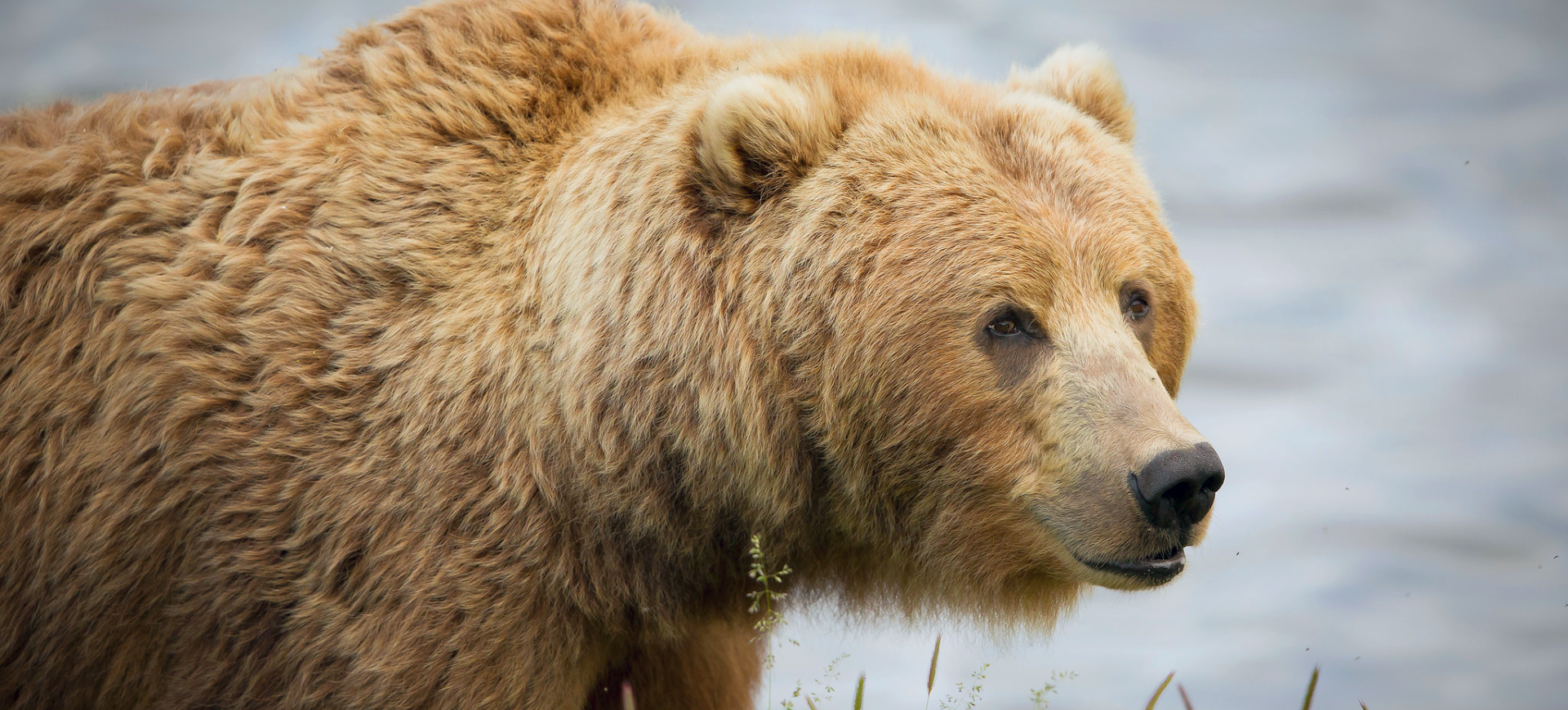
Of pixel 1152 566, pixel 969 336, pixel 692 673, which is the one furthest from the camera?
pixel 692 673

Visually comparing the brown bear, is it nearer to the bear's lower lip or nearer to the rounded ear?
the bear's lower lip

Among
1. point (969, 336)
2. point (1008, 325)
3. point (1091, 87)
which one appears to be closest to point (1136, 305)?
point (1008, 325)

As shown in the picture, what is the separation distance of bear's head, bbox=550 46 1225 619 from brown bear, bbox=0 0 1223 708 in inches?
0.4

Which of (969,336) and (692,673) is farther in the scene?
(692,673)

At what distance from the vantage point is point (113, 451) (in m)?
4.30

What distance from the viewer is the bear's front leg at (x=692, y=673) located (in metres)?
4.86

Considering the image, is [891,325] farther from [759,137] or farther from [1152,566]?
[1152,566]

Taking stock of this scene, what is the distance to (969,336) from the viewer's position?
4.07m

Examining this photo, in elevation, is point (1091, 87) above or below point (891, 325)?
above

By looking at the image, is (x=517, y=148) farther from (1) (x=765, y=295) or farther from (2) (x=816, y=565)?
(2) (x=816, y=565)

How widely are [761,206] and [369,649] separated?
188 centimetres

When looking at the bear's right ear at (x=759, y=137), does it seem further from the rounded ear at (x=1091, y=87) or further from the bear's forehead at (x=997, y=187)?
the rounded ear at (x=1091, y=87)

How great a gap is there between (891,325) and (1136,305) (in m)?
0.89

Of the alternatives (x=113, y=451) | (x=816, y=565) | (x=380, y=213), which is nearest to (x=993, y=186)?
(x=816, y=565)
